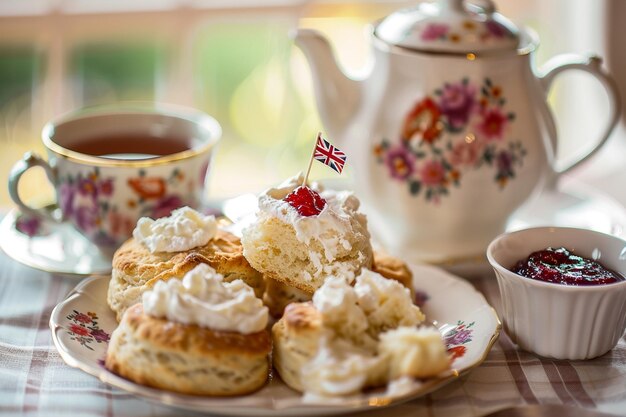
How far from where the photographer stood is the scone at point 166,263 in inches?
54.4

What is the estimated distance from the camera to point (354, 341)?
3.94ft

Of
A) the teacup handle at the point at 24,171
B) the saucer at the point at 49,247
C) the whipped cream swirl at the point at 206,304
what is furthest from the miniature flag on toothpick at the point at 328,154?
the teacup handle at the point at 24,171

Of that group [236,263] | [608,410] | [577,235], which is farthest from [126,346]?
[577,235]

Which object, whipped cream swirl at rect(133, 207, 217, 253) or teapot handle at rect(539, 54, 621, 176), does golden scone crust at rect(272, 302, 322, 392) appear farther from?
teapot handle at rect(539, 54, 621, 176)

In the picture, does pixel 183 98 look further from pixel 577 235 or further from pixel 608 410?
pixel 608 410

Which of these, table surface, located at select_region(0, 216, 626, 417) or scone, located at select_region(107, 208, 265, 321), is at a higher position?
scone, located at select_region(107, 208, 265, 321)

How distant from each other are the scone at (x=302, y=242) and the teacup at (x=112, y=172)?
0.37 m

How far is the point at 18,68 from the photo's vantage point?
143 inches

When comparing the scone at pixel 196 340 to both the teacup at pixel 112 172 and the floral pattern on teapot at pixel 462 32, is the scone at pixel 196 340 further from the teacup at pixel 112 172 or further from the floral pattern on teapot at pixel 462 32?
the floral pattern on teapot at pixel 462 32

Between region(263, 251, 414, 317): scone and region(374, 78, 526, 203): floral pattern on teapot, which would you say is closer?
region(263, 251, 414, 317): scone

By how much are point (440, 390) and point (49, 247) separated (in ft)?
3.03

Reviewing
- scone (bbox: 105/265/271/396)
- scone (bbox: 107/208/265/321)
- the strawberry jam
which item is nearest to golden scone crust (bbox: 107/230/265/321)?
scone (bbox: 107/208/265/321)

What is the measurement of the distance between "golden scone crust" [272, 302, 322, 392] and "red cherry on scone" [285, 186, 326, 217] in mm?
197

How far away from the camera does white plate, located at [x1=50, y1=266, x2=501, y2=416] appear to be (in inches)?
44.0
